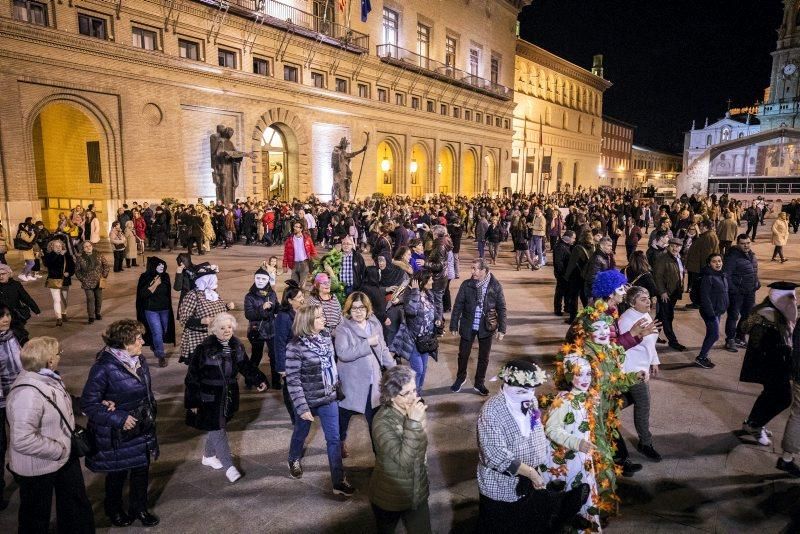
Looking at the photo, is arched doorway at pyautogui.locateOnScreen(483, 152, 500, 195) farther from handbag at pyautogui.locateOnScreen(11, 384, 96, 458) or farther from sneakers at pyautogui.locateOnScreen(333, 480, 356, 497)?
handbag at pyautogui.locateOnScreen(11, 384, 96, 458)

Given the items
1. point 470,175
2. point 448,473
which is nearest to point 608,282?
point 448,473

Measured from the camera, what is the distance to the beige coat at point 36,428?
123 inches

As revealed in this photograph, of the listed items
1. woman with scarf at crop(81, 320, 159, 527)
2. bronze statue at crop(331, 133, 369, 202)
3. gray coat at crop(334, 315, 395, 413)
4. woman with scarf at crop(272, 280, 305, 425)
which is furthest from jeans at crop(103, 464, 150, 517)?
bronze statue at crop(331, 133, 369, 202)

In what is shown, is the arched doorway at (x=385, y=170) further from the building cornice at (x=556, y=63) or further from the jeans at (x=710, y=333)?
the jeans at (x=710, y=333)

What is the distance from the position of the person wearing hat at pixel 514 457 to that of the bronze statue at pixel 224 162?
69.8 ft

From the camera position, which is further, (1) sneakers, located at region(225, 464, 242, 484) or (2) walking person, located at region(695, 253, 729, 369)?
(2) walking person, located at region(695, 253, 729, 369)

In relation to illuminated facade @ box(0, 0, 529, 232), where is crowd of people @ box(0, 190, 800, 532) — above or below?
below

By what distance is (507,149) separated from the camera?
48375mm

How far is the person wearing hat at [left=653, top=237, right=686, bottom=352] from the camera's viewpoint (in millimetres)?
8016

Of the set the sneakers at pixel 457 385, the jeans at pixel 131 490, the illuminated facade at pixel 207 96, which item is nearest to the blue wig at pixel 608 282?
the sneakers at pixel 457 385

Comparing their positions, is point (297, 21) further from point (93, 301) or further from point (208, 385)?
point (208, 385)

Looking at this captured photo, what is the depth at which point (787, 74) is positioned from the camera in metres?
74.5

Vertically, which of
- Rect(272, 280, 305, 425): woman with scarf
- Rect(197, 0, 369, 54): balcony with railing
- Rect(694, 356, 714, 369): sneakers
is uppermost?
Rect(197, 0, 369, 54): balcony with railing

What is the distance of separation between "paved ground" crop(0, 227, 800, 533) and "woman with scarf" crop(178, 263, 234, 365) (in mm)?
860
